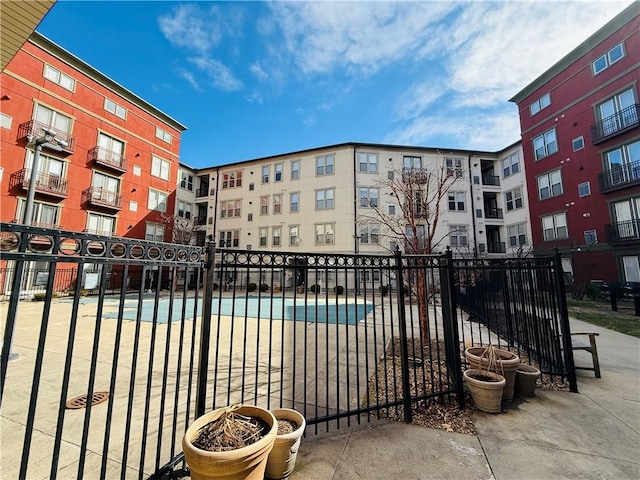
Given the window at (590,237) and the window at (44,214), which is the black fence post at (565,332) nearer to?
the window at (590,237)

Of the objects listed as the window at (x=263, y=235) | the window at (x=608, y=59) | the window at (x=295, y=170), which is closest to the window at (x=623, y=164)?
the window at (x=608, y=59)

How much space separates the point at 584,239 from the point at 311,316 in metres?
19.6

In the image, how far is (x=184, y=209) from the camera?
29.2 meters

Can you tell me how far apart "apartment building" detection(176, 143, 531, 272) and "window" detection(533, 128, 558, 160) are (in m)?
2.44

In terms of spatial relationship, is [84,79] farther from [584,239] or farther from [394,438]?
[584,239]

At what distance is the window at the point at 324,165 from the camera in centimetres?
2555

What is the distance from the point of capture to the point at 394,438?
2.95 meters

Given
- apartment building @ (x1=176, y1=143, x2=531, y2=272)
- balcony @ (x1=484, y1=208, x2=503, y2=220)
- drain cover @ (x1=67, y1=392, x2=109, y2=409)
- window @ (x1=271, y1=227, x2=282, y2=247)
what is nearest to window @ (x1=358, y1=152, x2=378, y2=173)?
apartment building @ (x1=176, y1=143, x2=531, y2=272)

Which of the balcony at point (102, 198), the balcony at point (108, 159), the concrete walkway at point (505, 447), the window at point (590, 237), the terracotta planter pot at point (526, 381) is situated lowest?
the concrete walkway at point (505, 447)

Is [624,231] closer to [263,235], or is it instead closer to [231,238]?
[263,235]

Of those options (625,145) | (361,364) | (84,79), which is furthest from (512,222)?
(84,79)

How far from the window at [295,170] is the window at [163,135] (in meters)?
11.9

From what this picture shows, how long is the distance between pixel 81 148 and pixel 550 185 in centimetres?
3492

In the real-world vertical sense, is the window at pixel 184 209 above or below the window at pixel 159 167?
below
